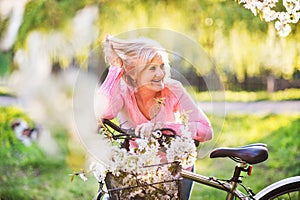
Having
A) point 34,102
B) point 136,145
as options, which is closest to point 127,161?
point 136,145

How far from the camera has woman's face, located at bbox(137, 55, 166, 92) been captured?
3227mm

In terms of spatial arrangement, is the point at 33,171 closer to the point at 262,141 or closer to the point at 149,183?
the point at 149,183

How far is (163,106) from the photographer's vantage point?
3260mm

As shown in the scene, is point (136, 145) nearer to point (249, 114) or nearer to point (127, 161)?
point (127, 161)

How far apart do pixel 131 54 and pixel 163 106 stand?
0.30 metres

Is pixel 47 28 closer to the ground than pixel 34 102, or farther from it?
farther from it

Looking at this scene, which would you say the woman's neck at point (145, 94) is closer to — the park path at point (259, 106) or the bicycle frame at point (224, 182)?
the bicycle frame at point (224, 182)

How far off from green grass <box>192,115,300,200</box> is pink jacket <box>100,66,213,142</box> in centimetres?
64

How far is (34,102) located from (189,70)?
1.10 meters

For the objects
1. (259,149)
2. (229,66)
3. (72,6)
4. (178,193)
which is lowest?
(178,193)

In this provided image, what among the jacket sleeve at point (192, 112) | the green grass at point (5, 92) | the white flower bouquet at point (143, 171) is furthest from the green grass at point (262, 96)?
the green grass at point (5, 92)

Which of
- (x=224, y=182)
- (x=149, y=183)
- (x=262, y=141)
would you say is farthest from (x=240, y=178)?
(x=262, y=141)

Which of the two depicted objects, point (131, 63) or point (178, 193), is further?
point (131, 63)

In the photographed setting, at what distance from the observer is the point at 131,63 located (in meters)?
3.22
